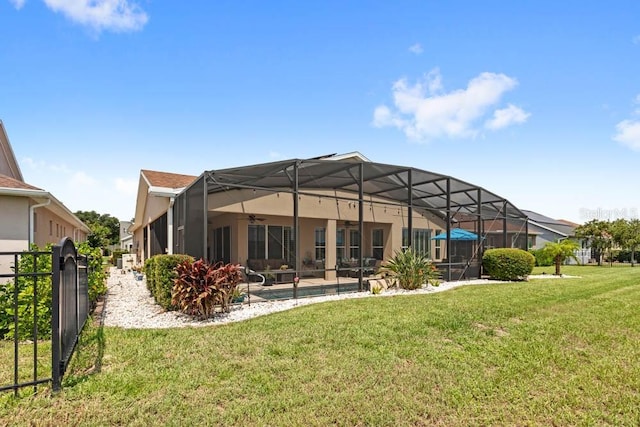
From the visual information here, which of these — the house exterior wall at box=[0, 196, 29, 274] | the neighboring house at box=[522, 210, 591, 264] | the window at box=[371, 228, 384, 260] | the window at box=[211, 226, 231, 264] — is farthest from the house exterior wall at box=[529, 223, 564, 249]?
the house exterior wall at box=[0, 196, 29, 274]

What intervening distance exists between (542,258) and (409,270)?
18.9 metres

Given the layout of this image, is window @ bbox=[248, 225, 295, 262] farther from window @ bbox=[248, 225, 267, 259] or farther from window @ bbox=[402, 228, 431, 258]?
window @ bbox=[402, 228, 431, 258]

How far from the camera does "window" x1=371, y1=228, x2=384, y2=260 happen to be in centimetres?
1823

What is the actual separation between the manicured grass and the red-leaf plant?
0.97 meters

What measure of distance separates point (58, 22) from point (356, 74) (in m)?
8.28

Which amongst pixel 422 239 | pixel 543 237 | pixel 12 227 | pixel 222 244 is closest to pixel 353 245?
pixel 422 239

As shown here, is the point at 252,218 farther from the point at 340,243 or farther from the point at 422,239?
the point at 422,239

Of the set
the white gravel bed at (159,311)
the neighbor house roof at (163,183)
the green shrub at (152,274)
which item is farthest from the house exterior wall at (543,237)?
the green shrub at (152,274)

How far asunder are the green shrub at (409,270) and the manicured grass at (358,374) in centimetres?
438

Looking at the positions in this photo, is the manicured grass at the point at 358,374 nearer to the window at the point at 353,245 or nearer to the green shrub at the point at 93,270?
the green shrub at the point at 93,270

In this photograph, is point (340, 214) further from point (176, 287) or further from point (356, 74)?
point (176, 287)

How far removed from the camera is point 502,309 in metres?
8.32

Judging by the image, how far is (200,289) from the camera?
25.2 ft

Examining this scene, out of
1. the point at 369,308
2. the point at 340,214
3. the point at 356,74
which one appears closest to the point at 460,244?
the point at 340,214
